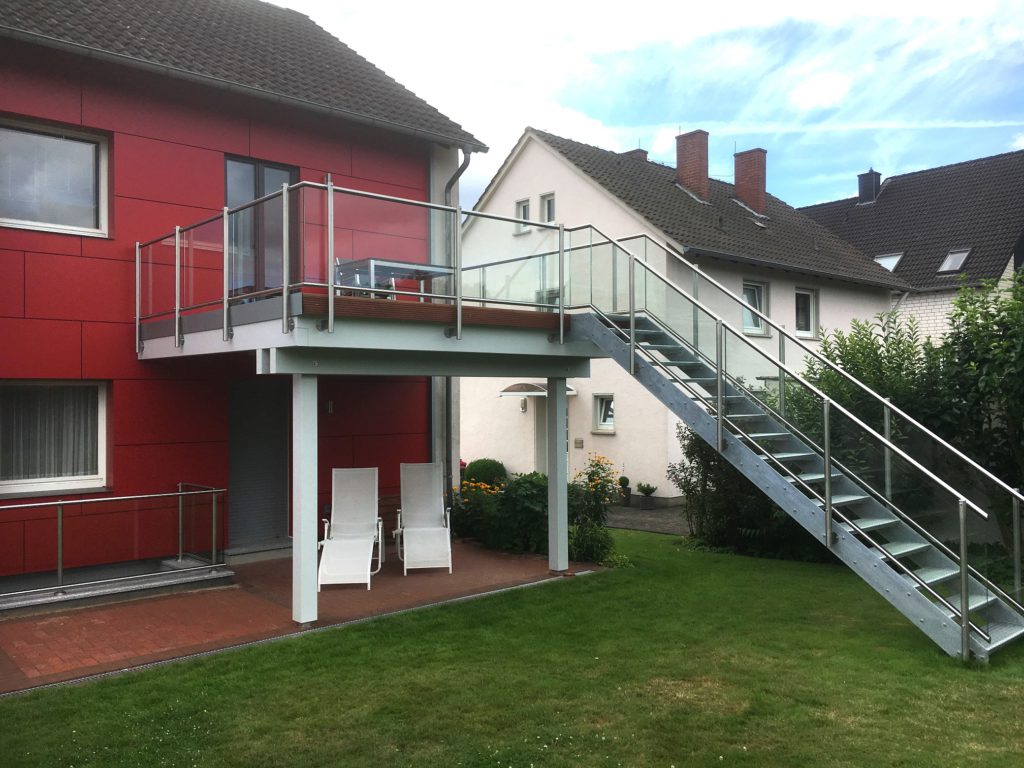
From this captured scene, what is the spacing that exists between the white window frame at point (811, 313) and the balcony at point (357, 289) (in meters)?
11.4

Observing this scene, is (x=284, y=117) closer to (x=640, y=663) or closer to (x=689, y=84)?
(x=640, y=663)

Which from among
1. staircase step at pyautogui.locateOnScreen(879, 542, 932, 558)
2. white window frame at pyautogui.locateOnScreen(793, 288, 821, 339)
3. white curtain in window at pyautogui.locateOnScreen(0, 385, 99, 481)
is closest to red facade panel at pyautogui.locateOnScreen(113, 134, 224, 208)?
white curtain in window at pyautogui.locateOnScreen(0, 385, 99, 481)

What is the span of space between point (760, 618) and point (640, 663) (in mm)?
1936

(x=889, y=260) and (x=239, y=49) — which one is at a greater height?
(x=239, y=49)

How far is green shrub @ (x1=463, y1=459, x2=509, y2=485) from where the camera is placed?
20.0 metres

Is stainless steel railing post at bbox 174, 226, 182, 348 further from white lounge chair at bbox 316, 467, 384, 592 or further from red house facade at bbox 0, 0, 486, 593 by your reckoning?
white lounge chair at bbox 316, 467, 384, 592

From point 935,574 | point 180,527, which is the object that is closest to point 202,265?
point 180,527

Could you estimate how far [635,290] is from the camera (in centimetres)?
927

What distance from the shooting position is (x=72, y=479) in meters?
9.23

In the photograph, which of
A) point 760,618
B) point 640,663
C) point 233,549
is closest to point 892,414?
point 760,618

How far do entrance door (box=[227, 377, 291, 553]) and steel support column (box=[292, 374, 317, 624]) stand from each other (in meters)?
3.09

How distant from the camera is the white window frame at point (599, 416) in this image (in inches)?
733

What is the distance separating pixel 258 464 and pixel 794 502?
255 inches

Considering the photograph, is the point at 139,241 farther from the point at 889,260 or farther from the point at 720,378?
the point at 889,260
